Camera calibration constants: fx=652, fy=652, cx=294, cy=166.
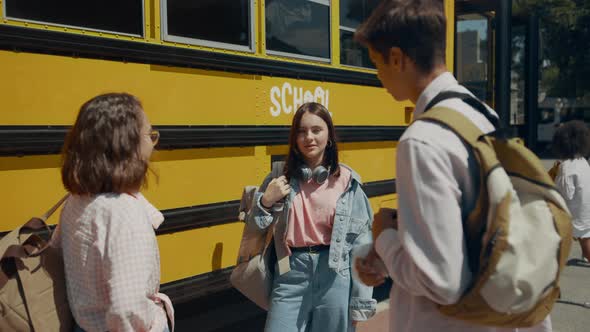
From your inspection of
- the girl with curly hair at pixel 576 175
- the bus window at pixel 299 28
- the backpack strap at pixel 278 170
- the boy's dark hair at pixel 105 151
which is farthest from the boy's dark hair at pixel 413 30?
the girl with curly hair at pixel 576 175

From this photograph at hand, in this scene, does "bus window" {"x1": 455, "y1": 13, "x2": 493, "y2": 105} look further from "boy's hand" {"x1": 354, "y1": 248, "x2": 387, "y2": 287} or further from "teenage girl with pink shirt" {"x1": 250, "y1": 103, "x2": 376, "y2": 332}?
"boy's hand" {"x1": 354, "y1": 248, "x2": 387, "y2": 287}

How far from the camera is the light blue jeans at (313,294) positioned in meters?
2.37

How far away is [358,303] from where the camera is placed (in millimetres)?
2467

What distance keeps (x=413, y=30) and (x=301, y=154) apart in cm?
132

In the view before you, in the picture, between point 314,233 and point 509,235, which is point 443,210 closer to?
point 509,235

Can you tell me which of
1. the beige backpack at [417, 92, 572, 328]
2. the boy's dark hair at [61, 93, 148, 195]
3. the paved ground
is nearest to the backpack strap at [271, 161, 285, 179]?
the boy's dark hair at [61, 93, 148, 195]

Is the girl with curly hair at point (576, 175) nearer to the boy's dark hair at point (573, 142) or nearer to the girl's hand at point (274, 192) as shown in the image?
the boy's dark hair at point (573, 142)

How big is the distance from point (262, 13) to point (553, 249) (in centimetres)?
225

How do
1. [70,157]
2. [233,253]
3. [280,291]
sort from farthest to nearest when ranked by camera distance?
1. [233,253]
2. [280,291]
3. [70,157]

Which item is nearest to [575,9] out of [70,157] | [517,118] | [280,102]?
[517,118]

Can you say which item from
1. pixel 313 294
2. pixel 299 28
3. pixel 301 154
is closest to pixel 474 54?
pixel 299 28

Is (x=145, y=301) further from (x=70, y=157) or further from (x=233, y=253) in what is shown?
(x=233, y=253)

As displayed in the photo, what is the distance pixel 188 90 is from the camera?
109 inches

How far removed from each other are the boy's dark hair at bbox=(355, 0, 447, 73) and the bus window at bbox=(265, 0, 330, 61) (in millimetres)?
1910
